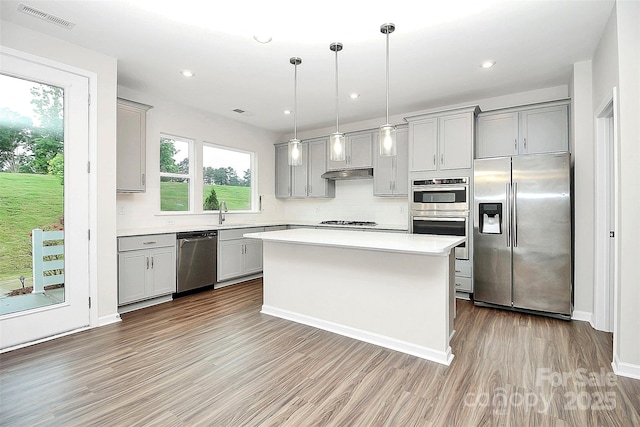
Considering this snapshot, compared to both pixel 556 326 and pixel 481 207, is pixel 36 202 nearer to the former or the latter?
pixel 481 207

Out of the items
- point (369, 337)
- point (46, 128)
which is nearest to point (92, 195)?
point (46, 128)

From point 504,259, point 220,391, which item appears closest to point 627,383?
point 504,259

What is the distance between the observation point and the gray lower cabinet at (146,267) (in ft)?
11.7

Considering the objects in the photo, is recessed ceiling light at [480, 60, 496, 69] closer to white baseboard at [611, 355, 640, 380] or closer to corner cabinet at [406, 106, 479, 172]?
corner cabinet at [406, 106, 479, 172]

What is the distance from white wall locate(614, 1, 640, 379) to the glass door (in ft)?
14.8

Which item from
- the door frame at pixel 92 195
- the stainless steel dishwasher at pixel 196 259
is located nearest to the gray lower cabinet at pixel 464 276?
the stainless steel dishwasher at pixel 196 259

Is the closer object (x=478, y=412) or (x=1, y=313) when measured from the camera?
(x=478, y=412)

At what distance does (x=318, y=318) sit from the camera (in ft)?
10.6

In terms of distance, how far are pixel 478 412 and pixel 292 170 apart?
16.3ft

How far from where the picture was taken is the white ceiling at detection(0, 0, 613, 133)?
95.7 inches

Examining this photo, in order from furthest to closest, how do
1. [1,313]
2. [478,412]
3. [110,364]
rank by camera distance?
[1,313], [110,364], [478,412]

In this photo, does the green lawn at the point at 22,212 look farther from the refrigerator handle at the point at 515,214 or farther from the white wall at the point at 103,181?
the refrigerator handle at the point at 515,214

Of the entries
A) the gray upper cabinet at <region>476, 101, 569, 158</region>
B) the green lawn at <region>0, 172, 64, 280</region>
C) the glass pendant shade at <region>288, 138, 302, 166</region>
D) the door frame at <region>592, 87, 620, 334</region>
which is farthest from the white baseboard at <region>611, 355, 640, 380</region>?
the green lawn at <region>0, 172, 64, 280</region>

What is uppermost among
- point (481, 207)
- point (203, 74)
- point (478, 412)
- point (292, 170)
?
point (203, 74)
